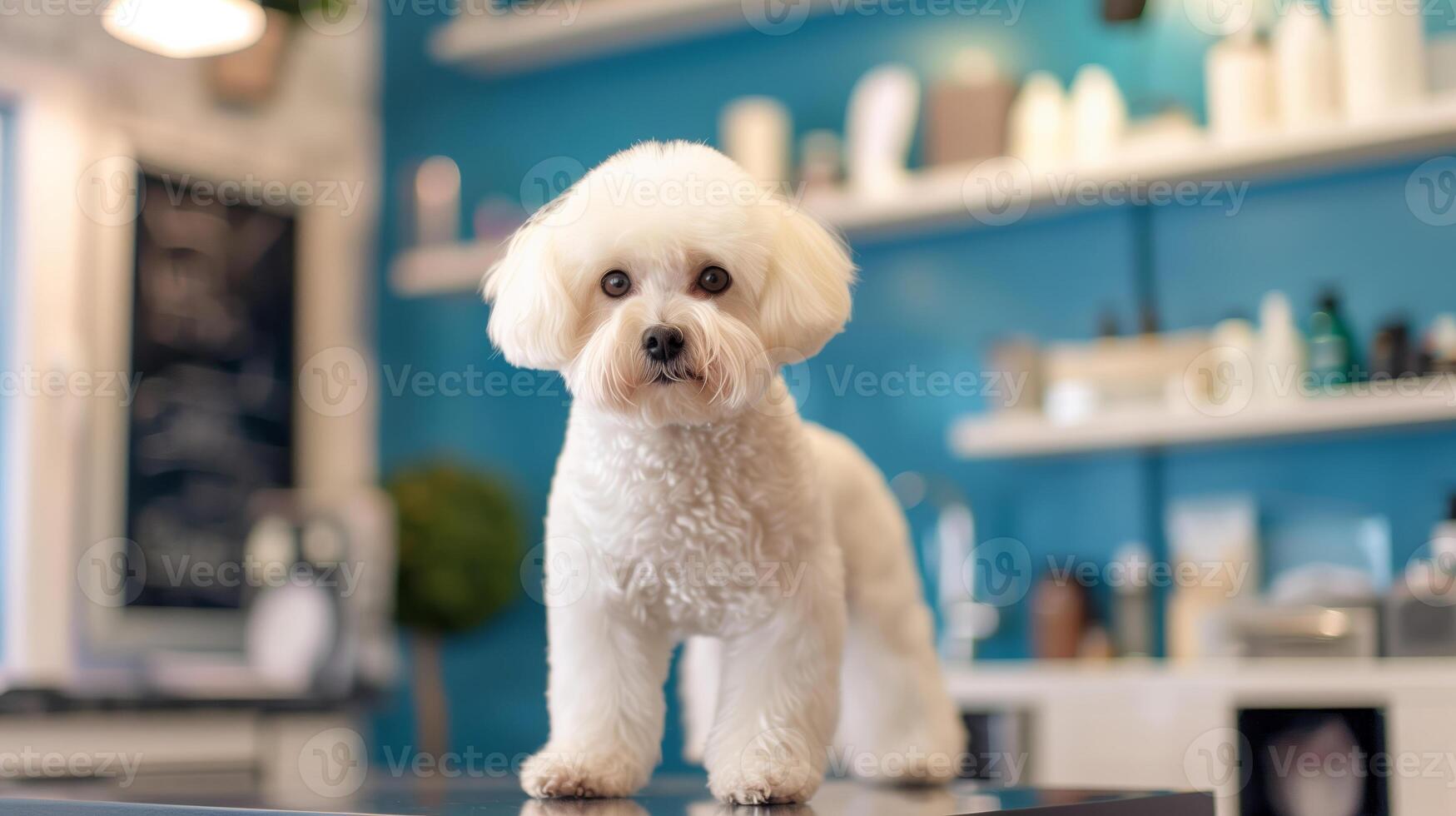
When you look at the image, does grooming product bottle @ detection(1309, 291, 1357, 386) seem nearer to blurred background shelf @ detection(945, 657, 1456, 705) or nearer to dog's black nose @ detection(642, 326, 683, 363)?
blurred background shelf @ detection(945, 657, 1456, 705)

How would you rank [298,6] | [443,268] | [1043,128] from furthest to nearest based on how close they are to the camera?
1. [443,268]
2. [1043,128]
3. [298,6]

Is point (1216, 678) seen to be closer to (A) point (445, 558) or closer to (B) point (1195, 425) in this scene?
(B) point (1195, 425)

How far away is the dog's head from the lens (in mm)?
1112

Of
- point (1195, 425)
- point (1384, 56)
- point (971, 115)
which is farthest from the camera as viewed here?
point (971, 115)

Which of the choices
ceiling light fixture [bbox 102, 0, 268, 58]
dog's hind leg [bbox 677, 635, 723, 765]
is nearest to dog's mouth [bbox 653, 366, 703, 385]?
dog's hind leg [bbox 677, 635, 723, 765]

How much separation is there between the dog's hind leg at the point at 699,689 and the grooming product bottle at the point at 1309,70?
2.03 m

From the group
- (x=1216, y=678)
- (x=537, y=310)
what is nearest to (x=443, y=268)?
(x=1216, y=678)

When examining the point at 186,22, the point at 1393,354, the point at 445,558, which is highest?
the point at 186,22

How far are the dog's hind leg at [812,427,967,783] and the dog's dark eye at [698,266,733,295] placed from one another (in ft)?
1.02

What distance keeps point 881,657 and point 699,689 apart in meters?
0.23

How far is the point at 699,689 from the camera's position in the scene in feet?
5.18

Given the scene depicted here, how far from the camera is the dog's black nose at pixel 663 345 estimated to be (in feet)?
3.61

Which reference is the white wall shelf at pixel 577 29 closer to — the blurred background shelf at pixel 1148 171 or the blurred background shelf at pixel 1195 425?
the blurred background shelf at pixel 1148 171

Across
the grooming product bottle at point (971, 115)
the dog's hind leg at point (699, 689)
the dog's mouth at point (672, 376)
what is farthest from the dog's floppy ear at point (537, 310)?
the grooming product bottle at point (971, 115)
